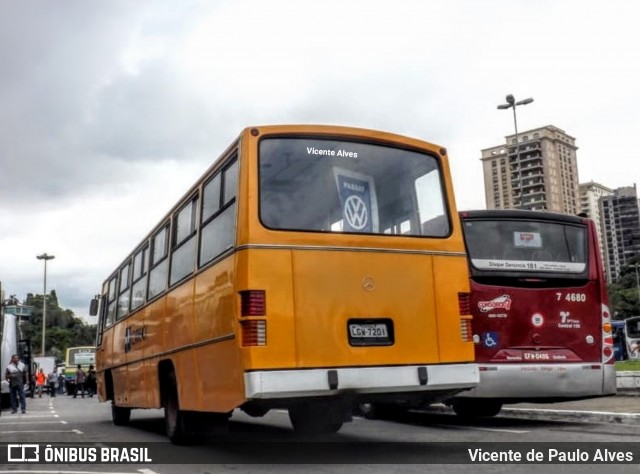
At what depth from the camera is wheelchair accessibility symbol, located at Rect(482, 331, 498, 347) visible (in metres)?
11.0

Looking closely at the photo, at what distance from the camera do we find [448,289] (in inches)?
322

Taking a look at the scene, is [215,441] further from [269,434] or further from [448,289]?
[448,289]

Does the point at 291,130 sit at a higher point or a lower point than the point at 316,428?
higher

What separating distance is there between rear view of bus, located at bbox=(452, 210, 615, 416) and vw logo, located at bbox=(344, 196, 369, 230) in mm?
3530

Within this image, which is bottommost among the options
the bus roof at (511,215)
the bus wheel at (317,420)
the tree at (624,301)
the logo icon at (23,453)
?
the logo icon at (23,453)

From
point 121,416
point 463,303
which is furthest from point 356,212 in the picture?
point 121,416

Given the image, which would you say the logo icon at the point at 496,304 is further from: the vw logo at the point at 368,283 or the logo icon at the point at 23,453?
the logo icon at the point at 23,453

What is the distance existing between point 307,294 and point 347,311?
439 mm

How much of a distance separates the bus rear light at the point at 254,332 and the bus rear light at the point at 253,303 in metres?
0.07

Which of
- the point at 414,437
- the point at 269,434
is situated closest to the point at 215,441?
the point at 269,434

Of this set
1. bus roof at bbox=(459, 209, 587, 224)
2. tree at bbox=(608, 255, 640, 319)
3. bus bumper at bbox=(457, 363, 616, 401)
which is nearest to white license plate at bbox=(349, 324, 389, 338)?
bus bumper at bbox=(457, 363, 616, 401)

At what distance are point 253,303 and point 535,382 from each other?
531 cm

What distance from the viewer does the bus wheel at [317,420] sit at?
349 inches

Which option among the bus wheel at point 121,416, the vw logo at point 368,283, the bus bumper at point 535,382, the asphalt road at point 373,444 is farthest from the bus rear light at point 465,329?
the bus wheel at point 121,416
